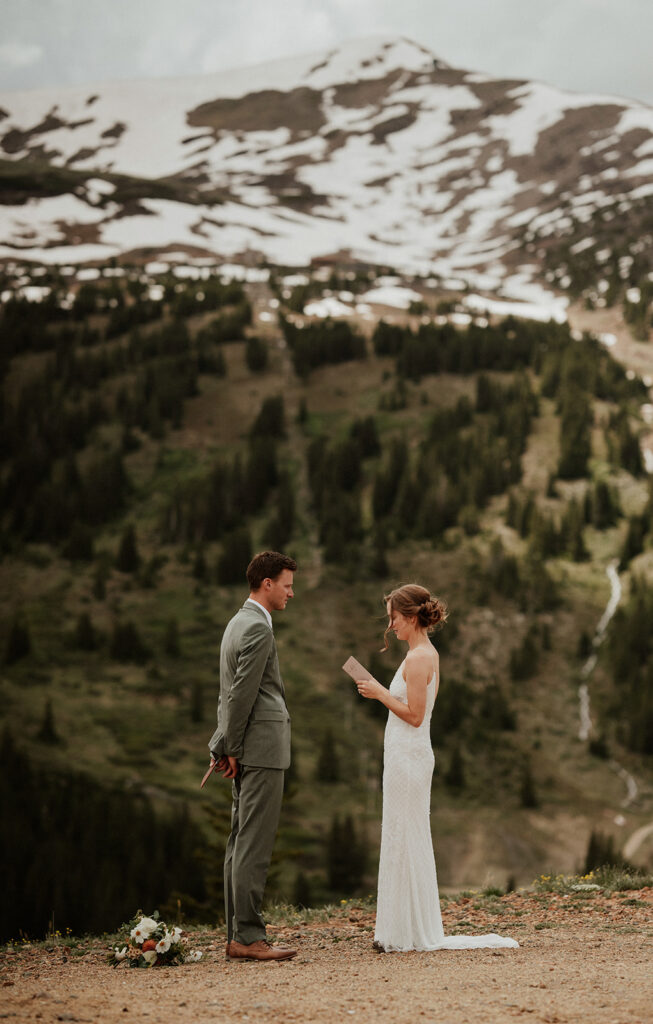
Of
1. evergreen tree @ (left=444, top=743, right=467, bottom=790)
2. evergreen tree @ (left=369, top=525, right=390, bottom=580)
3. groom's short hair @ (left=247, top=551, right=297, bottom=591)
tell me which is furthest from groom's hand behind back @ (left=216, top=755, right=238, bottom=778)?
evergreen tree @ (left=369, top=525, right=390, bottom=580)

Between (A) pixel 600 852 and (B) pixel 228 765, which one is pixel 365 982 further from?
(A) pixel 600 852

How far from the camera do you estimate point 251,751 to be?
7.52 m

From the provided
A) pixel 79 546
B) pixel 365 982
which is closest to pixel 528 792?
pixel 79 546

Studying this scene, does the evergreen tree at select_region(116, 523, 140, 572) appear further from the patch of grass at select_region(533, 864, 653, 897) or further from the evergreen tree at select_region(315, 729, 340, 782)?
the patch of grass at select_region(533, 864, 653, 897)

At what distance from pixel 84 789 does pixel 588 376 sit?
54.2 meters

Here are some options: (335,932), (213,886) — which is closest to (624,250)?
(213,886)

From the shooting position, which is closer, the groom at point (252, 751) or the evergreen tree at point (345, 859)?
the groom at point (252, 751)

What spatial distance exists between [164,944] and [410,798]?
2.26 meters

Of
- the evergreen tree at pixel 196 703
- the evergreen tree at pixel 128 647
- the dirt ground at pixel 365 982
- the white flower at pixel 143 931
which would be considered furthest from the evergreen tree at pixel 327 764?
the white flower at pixel 143 931

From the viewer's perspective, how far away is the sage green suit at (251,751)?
24.5ft

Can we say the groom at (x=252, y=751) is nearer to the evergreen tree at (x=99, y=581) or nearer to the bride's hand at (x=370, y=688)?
the bride's hand at (x=370, y=688)

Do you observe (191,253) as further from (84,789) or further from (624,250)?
(84,789)

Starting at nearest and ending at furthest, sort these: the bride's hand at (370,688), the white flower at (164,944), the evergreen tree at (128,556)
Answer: the bride's hand at (370,688) → the white flower at (164,944) → the evergreen tree at (128,556)

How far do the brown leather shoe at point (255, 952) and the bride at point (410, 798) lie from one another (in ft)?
2.60
